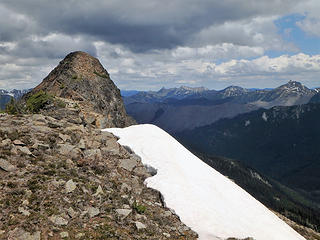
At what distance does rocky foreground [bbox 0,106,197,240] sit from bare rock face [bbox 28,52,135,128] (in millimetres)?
44805

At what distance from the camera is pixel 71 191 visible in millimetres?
14039

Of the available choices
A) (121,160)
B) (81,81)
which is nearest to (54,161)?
(121,160)

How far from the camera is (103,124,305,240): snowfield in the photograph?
1504 centimetres

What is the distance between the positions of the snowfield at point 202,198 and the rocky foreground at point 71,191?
3.04ft

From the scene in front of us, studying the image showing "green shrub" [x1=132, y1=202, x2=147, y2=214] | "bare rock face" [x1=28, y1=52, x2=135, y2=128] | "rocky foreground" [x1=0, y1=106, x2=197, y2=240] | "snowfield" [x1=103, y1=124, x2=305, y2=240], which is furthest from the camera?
"bare rock face" [x1=28, y1=52, x2=135, y2=128]

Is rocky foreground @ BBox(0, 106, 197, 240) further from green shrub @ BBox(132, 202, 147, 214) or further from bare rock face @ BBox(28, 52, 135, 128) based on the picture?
bare rock face @ BBox(28, 52, 135, 128)

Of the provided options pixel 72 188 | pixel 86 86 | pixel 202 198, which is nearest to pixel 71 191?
pixel 72 188

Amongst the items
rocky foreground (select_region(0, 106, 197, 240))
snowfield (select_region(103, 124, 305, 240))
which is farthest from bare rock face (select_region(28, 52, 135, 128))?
rocky foreground (select_region(0, 106, 197, 240))

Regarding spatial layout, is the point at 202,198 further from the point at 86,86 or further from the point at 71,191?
the point at 86,86

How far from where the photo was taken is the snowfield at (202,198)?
592 inches

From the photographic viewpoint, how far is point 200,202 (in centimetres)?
1644

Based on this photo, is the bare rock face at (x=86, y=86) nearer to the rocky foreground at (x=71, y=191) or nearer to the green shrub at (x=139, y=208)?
the rocky foreground at (x=71, y=191)

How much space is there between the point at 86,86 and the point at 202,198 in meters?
69.1

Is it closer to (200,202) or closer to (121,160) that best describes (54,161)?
(121,160)
